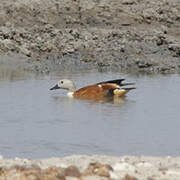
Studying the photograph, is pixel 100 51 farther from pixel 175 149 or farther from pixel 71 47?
pixel 175 149

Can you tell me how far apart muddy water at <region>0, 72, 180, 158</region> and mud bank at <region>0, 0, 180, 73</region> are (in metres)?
2.22

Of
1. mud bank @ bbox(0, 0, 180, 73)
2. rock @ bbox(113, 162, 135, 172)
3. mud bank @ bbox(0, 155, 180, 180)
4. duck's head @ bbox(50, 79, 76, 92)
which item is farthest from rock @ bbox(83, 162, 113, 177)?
mud bank @ bbox(0, 0, 180, 73)

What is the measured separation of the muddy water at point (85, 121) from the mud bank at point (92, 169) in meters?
1.14

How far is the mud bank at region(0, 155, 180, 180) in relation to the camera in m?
6.20

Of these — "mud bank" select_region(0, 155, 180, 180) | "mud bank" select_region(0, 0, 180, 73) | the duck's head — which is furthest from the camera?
"mud bank" select_region(0, 0, 180, 73)

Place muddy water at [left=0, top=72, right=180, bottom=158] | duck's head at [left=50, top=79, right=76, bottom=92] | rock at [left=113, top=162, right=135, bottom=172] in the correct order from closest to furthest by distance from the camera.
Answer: rock at [left=113, top=162, right=135, bottom=172] < muddy water at [left=0, top=72, right=180, bottom=158] < duck's head at [left=50, top=79, right=76, bottom=92]

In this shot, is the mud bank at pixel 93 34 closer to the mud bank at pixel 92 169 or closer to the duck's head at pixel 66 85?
the duck's head at pixel 66 85

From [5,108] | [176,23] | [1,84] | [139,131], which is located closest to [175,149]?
[139,131]

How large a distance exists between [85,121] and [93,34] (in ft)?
24.4

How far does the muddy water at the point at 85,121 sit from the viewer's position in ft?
28.7

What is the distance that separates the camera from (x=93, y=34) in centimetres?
1772

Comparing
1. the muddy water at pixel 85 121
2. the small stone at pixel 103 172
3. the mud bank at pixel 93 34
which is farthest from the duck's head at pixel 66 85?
the small stone at pixel 103 172

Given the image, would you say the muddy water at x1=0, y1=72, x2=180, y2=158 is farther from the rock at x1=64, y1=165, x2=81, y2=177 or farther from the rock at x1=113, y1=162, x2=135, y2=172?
the rock at x1=64, y1=165, x2=81, y2=177

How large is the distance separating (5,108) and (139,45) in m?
6.69
